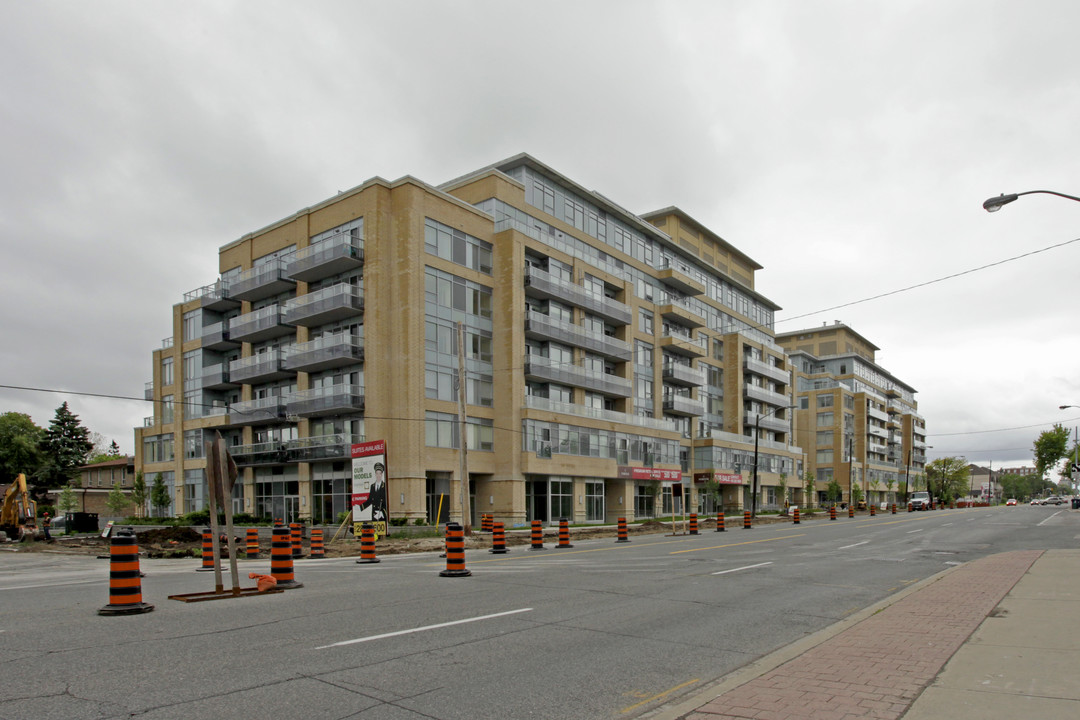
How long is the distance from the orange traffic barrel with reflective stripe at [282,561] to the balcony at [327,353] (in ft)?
97.1

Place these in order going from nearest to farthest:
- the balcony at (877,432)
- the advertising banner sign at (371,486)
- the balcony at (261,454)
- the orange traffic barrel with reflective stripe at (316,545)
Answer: the orange traffic barrel with reflective stripe at (316,545) < the advertising banner sign at (371,486) < the balcony at (261,454) < the balcony at (877,432)

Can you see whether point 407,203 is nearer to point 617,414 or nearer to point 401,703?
point 617,414

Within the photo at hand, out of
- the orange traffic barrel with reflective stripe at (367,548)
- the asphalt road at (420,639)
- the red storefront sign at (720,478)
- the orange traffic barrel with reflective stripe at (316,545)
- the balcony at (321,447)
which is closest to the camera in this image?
the asphalt road at (420,639)

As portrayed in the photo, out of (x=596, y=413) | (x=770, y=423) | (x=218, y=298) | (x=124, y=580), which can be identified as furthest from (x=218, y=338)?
(x=770, y=423)

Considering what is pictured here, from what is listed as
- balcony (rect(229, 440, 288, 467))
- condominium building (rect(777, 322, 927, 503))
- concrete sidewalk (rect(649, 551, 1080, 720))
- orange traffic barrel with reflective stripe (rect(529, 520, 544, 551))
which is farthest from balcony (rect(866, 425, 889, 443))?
concrete sidewalk (rect(649, 551, 1080, 720))

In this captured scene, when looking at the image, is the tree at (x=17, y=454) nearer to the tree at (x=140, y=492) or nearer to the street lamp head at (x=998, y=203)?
the tree at (x=140, y=492)

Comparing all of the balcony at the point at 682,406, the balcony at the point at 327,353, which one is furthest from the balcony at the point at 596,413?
the balcony at the point at 327,353

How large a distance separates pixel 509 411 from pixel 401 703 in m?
40.3

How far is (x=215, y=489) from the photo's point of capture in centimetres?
1291

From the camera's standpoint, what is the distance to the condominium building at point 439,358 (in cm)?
4339

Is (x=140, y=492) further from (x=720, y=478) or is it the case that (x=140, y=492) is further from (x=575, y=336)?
(x=720, y=478)

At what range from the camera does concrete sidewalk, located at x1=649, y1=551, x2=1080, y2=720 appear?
5605 mm

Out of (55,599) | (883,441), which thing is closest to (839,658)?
(55,599)

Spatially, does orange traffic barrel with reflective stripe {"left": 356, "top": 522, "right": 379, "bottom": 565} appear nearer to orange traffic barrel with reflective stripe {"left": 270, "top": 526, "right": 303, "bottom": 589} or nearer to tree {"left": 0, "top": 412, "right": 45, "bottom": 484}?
orange traffic barrel with reflective stripe {"left": 270, "top": 526, "right": 303, "bottom": 589}
